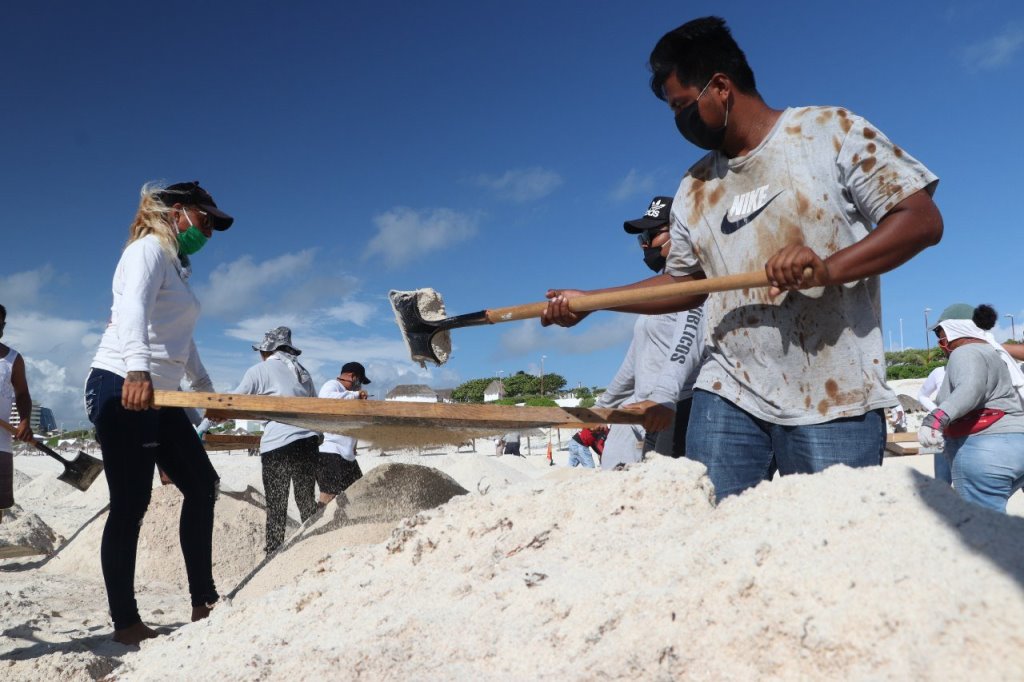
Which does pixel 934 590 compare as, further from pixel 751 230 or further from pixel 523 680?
pixel 751 230

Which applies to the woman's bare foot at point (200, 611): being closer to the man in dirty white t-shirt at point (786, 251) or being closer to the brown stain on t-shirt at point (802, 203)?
the man in dirty white t-shirt at point (786, 251)

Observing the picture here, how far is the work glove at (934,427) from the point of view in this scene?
12.4 feet

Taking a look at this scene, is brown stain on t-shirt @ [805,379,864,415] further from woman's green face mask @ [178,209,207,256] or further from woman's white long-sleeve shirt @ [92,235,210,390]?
woman's green face mask @ [178,209,207,256]

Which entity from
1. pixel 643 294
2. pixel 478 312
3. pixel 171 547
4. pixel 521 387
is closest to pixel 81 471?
pixel 171 547

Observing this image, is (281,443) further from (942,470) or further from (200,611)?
(942,470)

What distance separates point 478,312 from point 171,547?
3.39 metres

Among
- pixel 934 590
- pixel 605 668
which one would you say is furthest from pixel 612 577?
pixel 934 590

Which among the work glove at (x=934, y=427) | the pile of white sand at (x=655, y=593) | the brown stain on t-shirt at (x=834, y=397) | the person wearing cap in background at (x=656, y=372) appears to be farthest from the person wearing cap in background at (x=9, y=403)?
the work glove at (x=934, y=427)

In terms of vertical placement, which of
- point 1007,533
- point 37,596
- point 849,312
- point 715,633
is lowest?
point 37,596

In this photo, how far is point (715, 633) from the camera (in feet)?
4.70

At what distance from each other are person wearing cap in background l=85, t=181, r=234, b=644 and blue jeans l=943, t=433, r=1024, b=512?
3933 mm

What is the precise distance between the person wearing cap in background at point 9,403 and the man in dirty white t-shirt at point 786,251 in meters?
4.30

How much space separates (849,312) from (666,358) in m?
Result: 1.50

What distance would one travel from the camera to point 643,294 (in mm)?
2406
